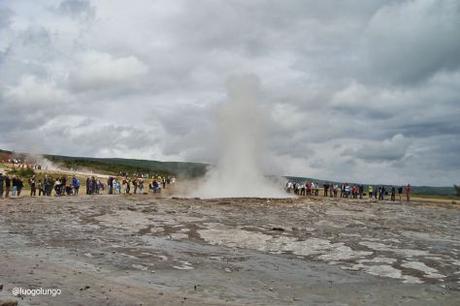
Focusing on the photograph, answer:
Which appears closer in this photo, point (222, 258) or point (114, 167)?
point (222, 258)

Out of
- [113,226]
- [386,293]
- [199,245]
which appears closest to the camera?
[386,293]

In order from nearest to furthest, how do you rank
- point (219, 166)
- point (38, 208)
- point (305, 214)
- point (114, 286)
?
point (114, 286) → point (38, 208) → point (305, 214) → point (219, 166)

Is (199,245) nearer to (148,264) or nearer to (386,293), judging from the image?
(148,264)

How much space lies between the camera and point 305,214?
980 inches

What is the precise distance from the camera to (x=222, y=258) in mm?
12773

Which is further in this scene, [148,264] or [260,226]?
[260,226]

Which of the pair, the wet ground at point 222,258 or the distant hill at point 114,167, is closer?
the wet ground at point 222,258

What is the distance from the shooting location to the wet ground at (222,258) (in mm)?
8820

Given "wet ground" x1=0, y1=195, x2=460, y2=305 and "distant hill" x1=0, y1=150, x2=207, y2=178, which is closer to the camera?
"wet ground" x1=0, y1=195, x2=460, y2=305

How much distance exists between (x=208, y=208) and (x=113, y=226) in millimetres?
8414

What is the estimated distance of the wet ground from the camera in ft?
28.9

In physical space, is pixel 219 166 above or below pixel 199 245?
above

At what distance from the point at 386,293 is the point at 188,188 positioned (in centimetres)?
3603

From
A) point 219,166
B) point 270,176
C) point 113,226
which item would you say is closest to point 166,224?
point 113,226
